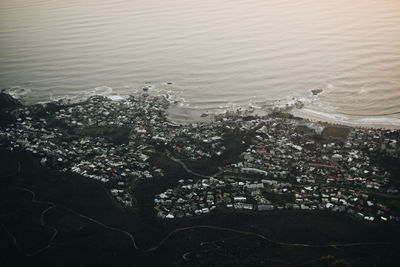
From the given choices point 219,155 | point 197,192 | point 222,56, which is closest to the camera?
point 197,192

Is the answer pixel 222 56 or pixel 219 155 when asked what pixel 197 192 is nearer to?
pixel 219 155

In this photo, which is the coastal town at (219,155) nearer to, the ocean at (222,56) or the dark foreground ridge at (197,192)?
the dark foreground ridge at (197,192)

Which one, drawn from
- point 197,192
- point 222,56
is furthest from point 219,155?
point 222,56

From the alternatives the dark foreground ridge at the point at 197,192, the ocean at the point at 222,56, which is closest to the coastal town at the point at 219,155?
the dark foreground ridge at the point at 197,192

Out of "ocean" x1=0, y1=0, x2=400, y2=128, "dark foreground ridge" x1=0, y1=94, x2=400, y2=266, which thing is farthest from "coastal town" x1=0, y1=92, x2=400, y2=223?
"ocean" x1=0, y1=0, x2=400, y2=128

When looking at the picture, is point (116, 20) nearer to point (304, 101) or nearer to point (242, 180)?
point (304, 101)

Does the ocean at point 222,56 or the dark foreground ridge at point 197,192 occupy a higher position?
the ocean at point 222,56
